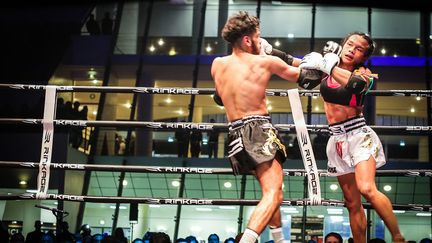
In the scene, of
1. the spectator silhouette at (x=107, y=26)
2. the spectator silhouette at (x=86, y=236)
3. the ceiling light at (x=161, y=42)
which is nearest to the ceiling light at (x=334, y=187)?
the ceiling light at (x=161, y=42)

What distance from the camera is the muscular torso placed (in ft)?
12.8

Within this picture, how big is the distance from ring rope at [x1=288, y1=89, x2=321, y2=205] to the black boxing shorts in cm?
69

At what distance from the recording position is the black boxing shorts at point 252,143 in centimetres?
382

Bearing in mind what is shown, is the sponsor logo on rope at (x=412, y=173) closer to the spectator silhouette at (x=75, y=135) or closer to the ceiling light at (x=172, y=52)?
the spectator silhouette at (x=75, y=135)

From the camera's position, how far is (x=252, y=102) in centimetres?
391

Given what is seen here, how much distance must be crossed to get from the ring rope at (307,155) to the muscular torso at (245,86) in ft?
2.53

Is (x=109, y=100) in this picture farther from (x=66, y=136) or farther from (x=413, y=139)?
(x=413, y=139)

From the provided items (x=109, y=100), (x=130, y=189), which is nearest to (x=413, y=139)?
(x=130, y=189)

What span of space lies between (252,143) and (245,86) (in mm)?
359

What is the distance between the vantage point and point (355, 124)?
433 centimetres

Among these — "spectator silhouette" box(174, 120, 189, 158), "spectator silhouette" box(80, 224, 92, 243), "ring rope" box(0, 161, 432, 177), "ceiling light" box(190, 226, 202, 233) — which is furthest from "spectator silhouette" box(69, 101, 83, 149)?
"ring rope" box(0, 161, 432, 177)

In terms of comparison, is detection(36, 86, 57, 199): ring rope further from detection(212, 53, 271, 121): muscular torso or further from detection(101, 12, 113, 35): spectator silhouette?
detection(101, 12, 113, 35): spectator silhouette

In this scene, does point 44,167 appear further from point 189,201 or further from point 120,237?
point 120,237

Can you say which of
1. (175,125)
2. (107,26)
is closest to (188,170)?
(175,125)
